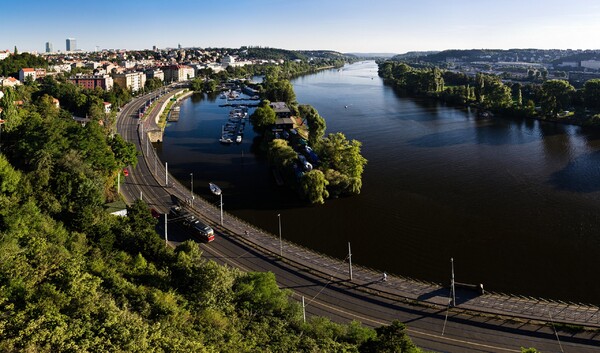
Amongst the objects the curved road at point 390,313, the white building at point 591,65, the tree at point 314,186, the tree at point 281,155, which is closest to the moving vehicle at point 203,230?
the curved road at point 390,313

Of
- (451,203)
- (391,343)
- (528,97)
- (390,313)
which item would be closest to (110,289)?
(391,343)

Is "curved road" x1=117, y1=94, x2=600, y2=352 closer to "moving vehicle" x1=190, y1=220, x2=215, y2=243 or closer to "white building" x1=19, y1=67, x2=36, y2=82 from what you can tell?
"moving vehicle" x1=190, y1=220, x2=215, y2=243

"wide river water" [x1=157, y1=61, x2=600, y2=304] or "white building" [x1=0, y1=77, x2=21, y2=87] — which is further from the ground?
"white building" [x1=0, y1=77, x2=21, y2=87]

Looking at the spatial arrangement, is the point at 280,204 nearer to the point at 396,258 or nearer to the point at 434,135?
the point at 396,258

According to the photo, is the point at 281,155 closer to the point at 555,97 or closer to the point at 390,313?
the point at 390,313

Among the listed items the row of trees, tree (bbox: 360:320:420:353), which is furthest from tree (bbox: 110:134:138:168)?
the row of trees

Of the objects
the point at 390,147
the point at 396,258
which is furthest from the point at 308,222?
the point at 390,147
